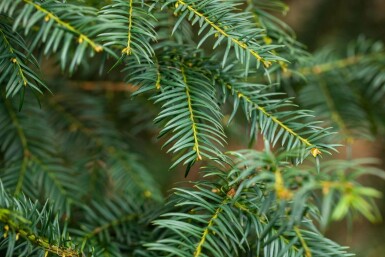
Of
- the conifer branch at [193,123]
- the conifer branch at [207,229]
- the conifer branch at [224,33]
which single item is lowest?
the conifer branch at [207,229]

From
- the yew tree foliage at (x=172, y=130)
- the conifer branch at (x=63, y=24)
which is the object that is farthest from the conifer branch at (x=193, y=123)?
the conifer branch at (x=63, y=24)

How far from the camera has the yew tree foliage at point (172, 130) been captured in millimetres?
412

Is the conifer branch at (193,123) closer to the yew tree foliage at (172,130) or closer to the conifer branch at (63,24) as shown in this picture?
the yew tree foliage at (172,130)

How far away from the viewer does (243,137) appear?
0.89 meters

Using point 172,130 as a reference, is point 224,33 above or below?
above

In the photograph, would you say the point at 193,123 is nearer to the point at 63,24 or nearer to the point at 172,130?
the point at 172,130

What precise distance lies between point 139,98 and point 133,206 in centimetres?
27

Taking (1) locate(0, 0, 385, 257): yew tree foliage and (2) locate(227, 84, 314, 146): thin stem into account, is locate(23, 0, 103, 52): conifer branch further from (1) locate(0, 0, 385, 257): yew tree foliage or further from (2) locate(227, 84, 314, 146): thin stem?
(2) locate(227, 84, 314, 146): thin stem

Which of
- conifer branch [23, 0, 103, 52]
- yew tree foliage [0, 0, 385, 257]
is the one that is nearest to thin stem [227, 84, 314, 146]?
yew tree foliage [0, 0, 385, 257]

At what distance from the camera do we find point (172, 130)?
473 millimetres

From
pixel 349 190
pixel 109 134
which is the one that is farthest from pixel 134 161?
pixel 349 190

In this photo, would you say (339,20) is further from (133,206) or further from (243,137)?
(133,206)

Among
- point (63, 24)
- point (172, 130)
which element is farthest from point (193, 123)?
point (63, 24)

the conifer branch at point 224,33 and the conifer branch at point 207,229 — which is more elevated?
the conifer branch at point 224,33
